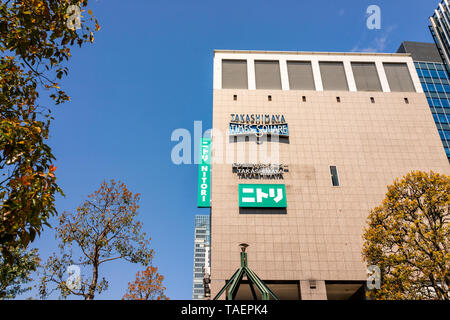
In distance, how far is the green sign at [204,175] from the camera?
31.5 meters

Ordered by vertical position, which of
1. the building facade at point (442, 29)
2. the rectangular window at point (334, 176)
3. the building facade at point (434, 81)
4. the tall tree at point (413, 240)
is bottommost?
the tall tree at point (413, 240)

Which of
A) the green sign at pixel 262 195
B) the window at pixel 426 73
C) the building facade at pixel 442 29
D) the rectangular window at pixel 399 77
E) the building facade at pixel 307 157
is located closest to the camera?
the building facade at pixel 307 157

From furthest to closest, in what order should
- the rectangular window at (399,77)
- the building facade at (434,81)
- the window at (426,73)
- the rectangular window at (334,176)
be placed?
the window at (426,73), the building facade at (434,81), the rectangular window at (399,77), the rectangular window at (334,176)

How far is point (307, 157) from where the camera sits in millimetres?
34250

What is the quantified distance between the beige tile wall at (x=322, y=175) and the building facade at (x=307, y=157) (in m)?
0.10

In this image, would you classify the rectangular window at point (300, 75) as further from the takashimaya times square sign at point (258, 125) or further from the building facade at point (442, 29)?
the building facade at point (442, 29)

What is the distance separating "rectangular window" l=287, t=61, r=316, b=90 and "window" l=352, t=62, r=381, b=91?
5847mm

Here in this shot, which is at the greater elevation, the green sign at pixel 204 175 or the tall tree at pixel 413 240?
the green sign at pixel 204 175

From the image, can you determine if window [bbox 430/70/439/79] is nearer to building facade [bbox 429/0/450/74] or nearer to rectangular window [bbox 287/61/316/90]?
building facade [bbox 429/0/450/74]

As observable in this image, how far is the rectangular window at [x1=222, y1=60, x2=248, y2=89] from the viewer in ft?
126

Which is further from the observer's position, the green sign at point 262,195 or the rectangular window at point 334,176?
the rectangular window at point 334,176

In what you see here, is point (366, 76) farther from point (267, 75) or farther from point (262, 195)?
point (262, 195)

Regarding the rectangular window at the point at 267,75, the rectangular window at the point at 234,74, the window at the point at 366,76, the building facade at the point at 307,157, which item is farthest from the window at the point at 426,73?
the rectangular window at the point at 234,74

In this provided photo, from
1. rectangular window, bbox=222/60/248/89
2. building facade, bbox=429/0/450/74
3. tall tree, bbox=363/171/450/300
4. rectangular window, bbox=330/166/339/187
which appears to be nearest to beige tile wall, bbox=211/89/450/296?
rectangular window, bbox=330/166/339/187
